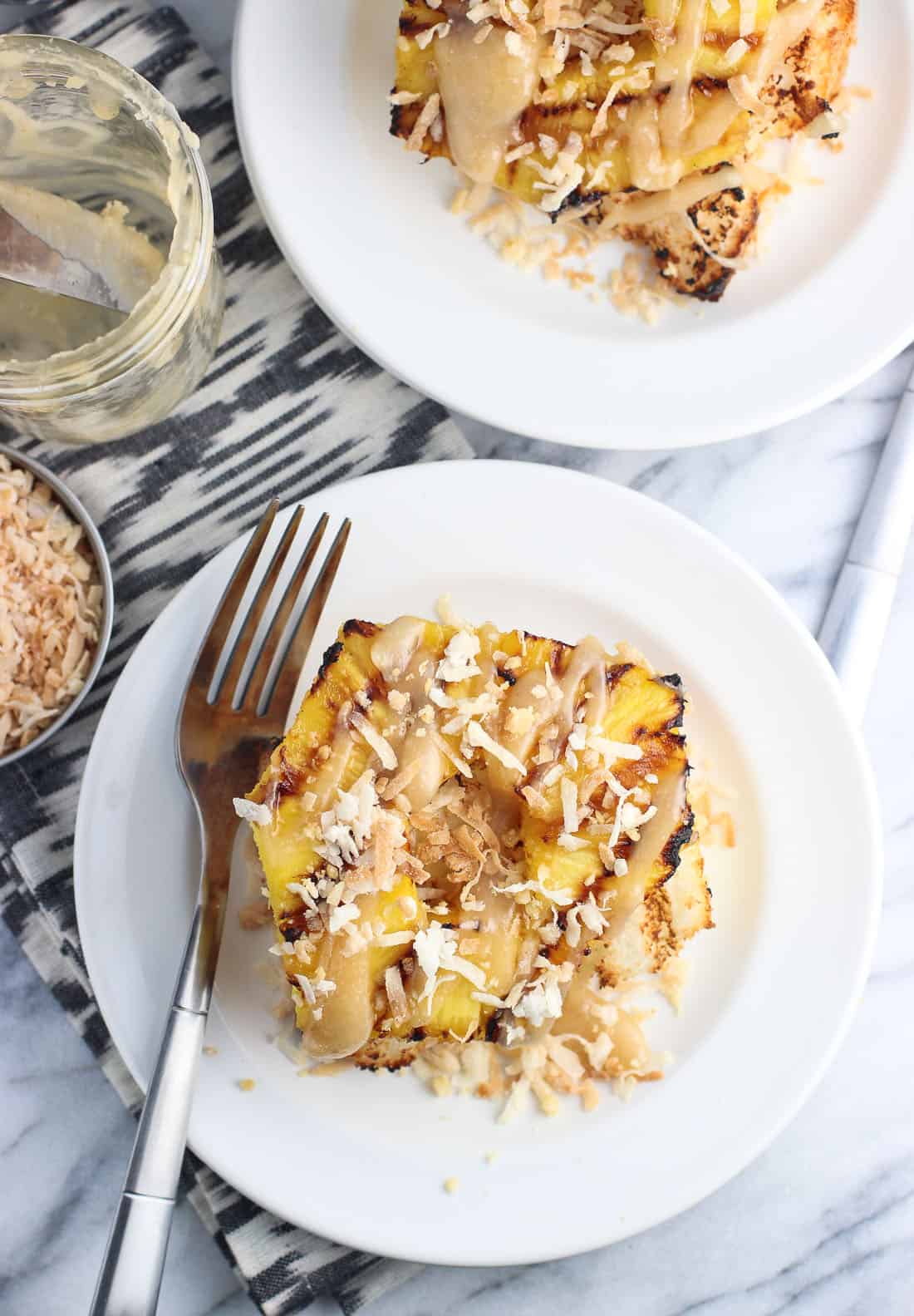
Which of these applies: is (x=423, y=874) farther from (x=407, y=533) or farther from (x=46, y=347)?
(x=46, y=347)

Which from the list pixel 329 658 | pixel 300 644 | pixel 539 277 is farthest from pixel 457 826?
pixel 539 277

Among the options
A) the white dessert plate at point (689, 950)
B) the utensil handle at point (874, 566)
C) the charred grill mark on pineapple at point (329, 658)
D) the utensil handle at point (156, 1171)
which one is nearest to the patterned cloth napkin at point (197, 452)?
the white dessert plate at point (689, 950)

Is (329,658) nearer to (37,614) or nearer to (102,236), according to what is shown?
(37,614)

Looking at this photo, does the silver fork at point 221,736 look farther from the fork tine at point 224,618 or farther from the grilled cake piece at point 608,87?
the grilled cake piece at point 608,87

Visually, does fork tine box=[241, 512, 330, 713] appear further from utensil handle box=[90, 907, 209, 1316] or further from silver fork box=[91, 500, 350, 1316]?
utensil handle box=[90, 907, 209, 1316]

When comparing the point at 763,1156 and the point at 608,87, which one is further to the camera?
the point at 763,1156
